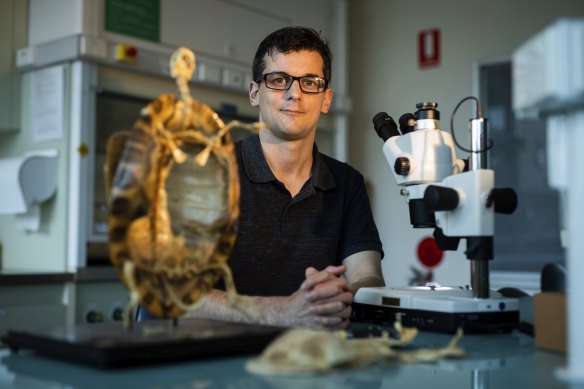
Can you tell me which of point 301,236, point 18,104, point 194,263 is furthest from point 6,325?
point 194,263

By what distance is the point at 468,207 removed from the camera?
52.8 inches

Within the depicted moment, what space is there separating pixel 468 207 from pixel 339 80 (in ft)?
9.27

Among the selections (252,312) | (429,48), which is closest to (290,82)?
(252,312)

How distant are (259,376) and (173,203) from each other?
289 millimetres

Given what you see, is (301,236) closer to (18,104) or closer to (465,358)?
(465,358)

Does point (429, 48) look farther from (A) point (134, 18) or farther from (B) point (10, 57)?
(B) point (10, 57)

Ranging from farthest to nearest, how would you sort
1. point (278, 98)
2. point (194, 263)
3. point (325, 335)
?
1. point (278, 98)
2. point (194, 263)
3. point (325, 335)

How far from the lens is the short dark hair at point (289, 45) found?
1871mm

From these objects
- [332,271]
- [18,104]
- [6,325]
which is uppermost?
[18,104]

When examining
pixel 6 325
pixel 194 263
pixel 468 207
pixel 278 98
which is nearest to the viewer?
pixel 194 263

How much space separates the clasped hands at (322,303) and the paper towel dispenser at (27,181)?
1824 mm

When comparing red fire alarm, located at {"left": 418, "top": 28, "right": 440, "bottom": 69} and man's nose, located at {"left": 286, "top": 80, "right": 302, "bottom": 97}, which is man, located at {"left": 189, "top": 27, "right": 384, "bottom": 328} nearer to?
man's nose, located at {"left": 286, "top": 80, "right": 302, "bottom": 97}

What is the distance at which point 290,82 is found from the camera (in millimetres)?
1826

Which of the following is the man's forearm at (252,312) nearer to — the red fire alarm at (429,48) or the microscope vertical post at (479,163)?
the microscope vertical post at (479,163)
